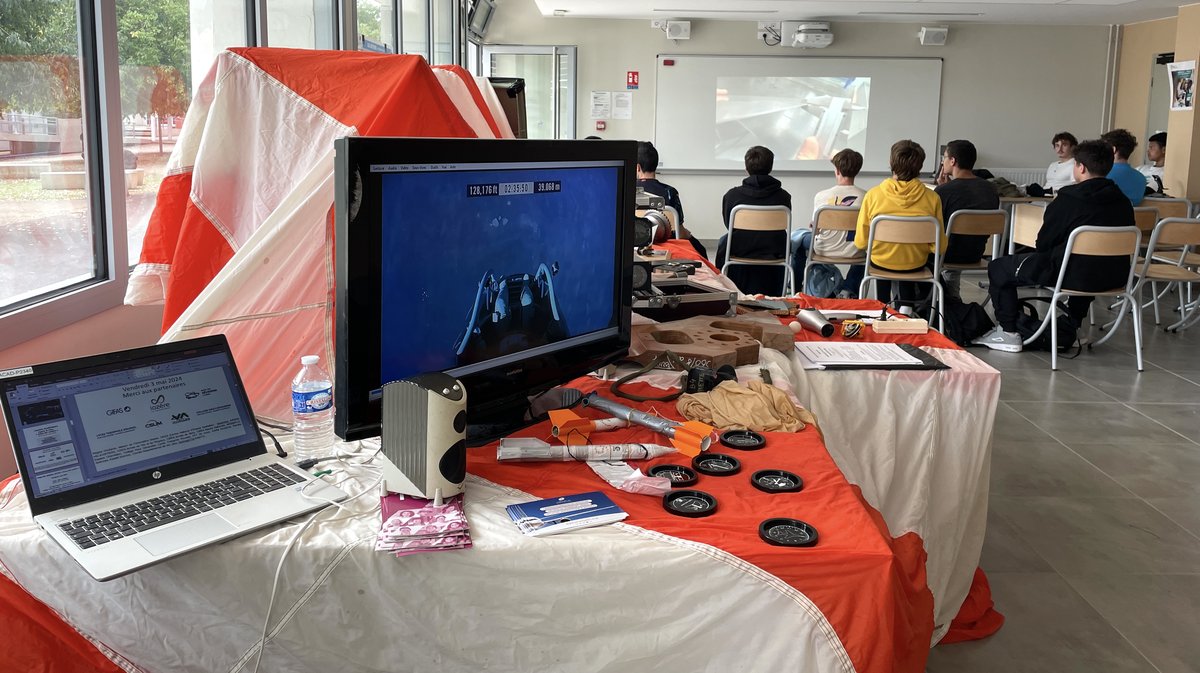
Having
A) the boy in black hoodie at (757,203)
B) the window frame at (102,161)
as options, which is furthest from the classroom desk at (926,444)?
the boy in black hoodie at (757,203)

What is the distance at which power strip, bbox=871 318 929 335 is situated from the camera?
260cm

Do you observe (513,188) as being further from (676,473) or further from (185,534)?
(185,534)

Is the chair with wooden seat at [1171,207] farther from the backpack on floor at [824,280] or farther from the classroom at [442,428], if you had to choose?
the classroom at [442,428]

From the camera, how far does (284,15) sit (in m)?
3.81

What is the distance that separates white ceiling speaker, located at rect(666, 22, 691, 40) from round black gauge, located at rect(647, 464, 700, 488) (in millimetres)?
8532

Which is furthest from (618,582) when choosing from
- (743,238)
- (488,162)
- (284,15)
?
(743,238)

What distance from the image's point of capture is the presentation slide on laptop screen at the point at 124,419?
118 cm

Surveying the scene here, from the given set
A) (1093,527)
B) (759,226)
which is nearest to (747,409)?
(1093,527)

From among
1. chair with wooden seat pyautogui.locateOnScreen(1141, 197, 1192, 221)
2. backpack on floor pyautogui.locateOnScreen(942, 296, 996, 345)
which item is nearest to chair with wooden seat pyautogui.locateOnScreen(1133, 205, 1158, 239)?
chair with wooden seat pyautogui.locateOnScreen(1141, 197, 1192, 221)

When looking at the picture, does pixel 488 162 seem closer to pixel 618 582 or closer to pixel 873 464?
pixel 618 582

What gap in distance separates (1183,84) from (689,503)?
8412 mm

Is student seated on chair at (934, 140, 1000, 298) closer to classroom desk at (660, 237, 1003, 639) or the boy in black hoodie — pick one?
the boy in black hoodie

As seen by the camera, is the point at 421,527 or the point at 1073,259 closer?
the point at 421,527

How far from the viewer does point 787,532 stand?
1238mm
